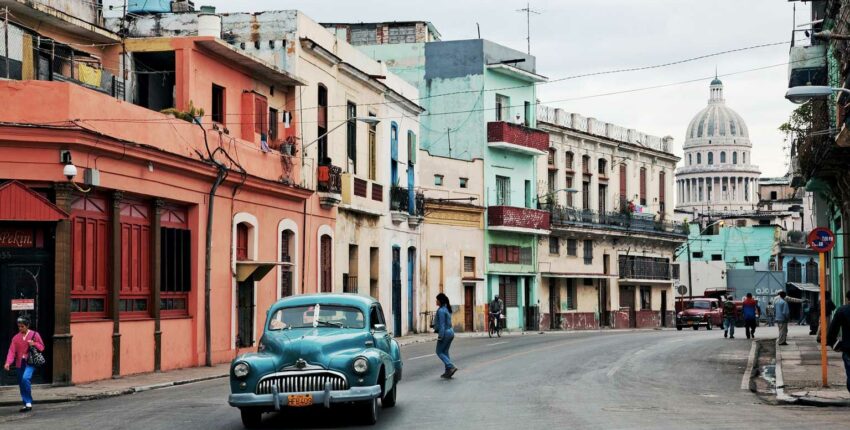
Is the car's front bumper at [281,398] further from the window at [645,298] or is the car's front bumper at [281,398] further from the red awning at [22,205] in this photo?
the window at [645,298]

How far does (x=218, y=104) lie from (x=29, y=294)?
1012 cm

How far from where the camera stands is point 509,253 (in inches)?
2345

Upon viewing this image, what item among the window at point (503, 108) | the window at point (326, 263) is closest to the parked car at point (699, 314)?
the window at point (503, 108)

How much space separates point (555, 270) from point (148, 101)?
36.1 metres

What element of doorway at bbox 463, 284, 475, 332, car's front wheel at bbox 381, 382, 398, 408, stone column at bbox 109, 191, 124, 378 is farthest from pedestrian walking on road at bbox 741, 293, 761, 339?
car's front wheel at bbox 381, 382, 398, 408

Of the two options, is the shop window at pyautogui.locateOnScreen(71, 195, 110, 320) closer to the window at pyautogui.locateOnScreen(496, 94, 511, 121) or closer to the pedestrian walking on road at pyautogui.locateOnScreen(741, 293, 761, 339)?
the pedestrian walking on road at pyautogui.locateOnScreen(741, 293, 761, 339)

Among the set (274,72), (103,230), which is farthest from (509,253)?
(103,230)

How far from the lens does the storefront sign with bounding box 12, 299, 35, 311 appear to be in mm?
22266

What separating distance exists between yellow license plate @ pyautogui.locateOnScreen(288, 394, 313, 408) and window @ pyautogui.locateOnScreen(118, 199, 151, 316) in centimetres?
1138

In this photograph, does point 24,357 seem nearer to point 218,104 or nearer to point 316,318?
point 316,318

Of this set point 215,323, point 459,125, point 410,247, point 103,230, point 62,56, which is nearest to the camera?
point 103,230

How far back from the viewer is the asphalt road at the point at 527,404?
15945 millimetres

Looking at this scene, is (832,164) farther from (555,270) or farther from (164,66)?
(555,270)

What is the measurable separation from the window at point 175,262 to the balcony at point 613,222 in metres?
36.2
